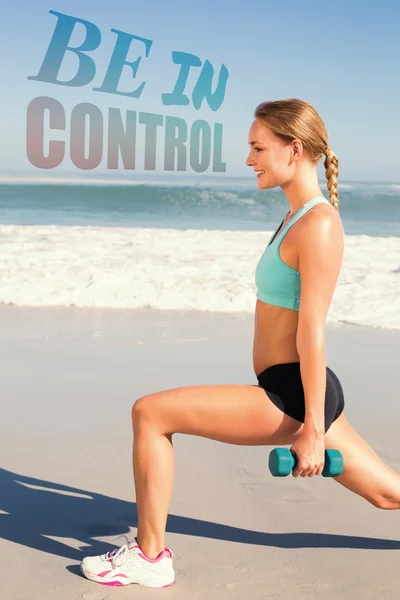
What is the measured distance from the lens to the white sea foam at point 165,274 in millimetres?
8820

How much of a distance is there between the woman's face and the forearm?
0.56 metres

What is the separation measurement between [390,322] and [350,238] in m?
8.05

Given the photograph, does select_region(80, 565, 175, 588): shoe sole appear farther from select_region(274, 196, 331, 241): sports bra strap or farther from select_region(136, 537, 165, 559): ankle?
select_region(274, 196, 331, 241): sports bra strap

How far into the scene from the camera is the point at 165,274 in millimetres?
10539

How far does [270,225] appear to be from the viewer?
29078 millimetres

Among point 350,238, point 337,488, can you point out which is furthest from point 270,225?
point 337,488

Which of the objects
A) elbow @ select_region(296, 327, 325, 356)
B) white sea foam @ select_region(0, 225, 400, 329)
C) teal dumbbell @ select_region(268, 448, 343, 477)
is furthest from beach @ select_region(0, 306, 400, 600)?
white sea foam @ select_region(0, 225, 400, 329)

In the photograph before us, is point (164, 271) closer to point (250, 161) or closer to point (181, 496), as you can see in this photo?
point (181, 496)

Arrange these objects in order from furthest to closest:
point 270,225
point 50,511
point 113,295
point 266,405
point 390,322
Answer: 1. point 270,225
2. point 113,295
3. point 390,322
4. point 50,511
5. point 266,405

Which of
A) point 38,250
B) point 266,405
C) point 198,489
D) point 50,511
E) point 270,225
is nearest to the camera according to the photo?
point 266,405

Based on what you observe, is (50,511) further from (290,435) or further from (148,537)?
(290,435)

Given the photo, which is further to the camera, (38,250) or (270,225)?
(270,225)

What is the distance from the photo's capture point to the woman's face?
9.22 ft

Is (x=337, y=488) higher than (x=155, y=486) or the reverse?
the reverse
